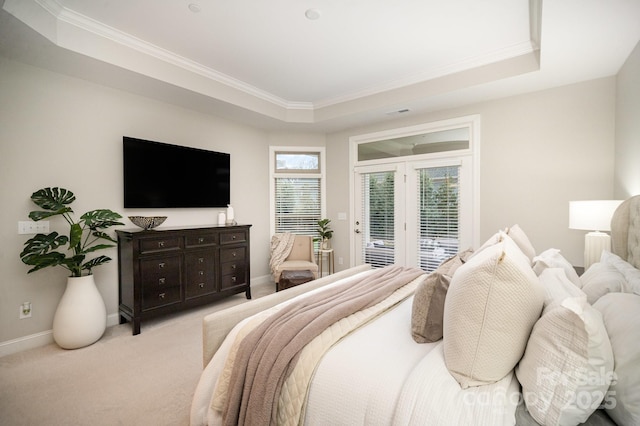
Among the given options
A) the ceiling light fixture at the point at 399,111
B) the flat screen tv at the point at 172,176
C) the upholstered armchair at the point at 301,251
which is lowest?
the upholstered armchair at the point at 301,251

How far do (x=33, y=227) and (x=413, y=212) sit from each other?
4438mm

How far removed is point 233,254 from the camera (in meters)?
3.95

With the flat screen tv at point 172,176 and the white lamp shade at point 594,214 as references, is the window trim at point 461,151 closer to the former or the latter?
the white lamp shade at point 594,214

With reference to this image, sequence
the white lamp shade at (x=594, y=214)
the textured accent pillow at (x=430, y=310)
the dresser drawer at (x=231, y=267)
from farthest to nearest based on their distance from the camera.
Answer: the dresser drawer at (x=231, y=267) → the white lamp shade at (x=594, y=214) → the textured accent pillow at (x=430, y=310)

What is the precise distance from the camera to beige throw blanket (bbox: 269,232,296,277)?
179 inches

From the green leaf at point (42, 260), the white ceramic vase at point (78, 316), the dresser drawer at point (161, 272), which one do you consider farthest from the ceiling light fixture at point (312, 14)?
the white ceramic vase at point (78, 316)

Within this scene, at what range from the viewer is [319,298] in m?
1.84

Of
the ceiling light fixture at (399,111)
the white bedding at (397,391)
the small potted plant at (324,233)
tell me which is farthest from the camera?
the small potted plant at (324,233)

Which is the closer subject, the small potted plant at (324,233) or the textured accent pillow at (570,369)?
the textured accent pillow at (570,369)

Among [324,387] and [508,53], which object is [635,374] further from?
[508,53]

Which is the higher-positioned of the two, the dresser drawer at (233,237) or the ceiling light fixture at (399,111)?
the ceiling light fixture at (399,111)

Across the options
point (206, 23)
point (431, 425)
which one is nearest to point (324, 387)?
point (431, 425)

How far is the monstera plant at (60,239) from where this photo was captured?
8.32 ft

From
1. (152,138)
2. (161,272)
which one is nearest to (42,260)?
(161,272)
